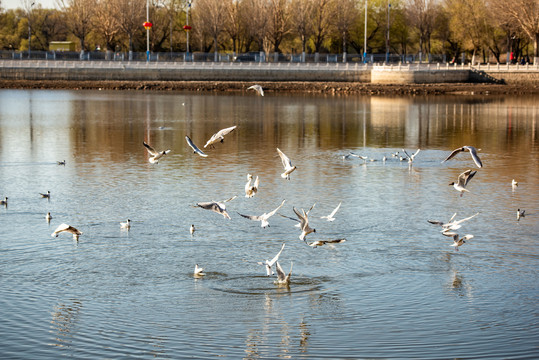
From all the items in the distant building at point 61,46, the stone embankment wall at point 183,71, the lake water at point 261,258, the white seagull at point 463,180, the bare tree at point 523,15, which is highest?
the bare tree at point 523,15

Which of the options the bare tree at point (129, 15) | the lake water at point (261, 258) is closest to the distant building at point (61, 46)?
the bare tree at point (129, 15)

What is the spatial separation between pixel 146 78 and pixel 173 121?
4094 centimetres

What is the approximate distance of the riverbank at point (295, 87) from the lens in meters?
72.4

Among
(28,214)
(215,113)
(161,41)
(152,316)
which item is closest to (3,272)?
(152,316)

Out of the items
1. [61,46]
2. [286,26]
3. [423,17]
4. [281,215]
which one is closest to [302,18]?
[286,26]

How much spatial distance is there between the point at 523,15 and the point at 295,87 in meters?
23.5

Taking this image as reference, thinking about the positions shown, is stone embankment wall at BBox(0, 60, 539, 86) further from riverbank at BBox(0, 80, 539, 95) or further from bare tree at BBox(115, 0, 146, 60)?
bare tree at BBox(115, 0, 146, 60)

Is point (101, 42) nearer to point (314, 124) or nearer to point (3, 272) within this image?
point (314, 124)

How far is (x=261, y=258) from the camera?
1348 centimetres

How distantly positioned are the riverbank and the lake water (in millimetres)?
43744

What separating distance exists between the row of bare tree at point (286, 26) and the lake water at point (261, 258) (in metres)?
67.4

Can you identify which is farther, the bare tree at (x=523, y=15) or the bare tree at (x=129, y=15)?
the bare tree at (x=129, y=15)

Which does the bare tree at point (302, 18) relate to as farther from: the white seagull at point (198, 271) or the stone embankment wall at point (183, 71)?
the white seagull at point (198, 271)

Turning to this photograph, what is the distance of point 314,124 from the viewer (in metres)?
40.2
